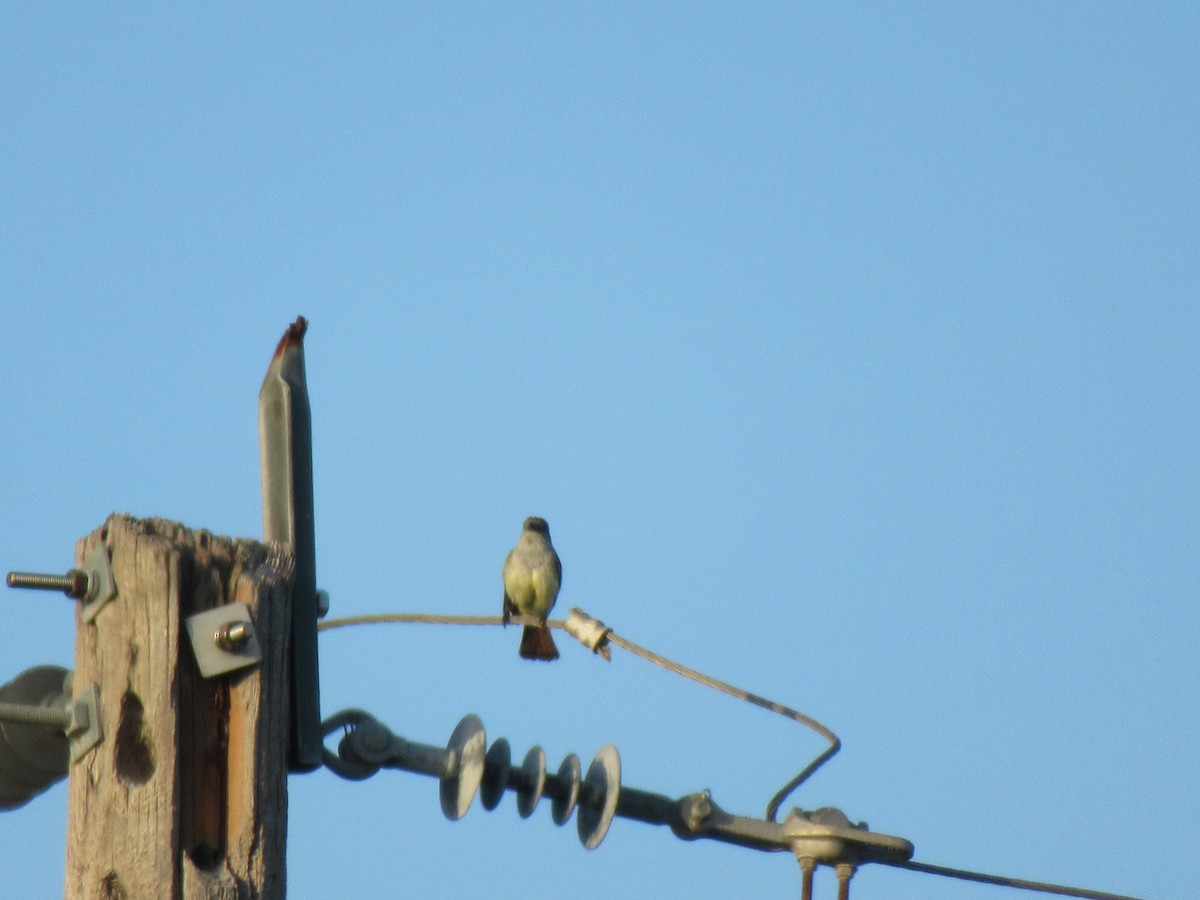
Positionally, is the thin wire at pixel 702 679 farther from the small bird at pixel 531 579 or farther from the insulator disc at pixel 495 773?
the small bird at pixel 531 579

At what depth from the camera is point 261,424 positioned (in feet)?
13.8

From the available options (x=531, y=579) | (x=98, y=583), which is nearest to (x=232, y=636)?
(x=98, y=583)

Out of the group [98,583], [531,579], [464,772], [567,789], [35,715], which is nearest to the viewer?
[98,583]

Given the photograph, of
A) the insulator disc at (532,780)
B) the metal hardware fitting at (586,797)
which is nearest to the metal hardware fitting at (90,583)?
the metal hardware fitting at (586,797)

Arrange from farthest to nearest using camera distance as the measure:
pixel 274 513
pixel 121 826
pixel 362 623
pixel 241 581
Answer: pixel 362 623 → pixel 274 513 → pixel 241 581 → pixel 121 826

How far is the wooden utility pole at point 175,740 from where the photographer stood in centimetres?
355

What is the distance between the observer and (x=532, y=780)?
4.74m

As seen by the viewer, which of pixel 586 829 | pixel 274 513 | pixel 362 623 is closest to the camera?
pixel 274 513

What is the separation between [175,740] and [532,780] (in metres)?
1.41

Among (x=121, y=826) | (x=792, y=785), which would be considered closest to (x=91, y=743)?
(x=121, y=826)

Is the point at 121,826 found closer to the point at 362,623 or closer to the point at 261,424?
the point at 261,424

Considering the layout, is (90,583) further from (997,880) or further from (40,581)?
(997,880)

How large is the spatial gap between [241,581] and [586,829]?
1683mm

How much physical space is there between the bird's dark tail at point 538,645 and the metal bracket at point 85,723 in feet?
32.9
